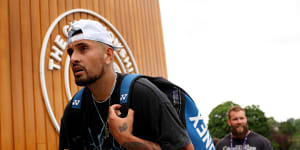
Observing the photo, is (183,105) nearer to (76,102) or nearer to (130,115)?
(130,115)

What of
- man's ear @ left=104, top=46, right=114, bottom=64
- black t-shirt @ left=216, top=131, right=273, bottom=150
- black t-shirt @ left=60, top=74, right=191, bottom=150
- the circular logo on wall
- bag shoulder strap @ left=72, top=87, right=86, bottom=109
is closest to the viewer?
black t-shirt @ left=60, top=74, right=191, bottom=150

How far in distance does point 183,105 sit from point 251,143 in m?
3.50

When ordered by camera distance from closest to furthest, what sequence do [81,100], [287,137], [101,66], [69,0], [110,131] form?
1. [110,131]
2. [101,66]
3. [81,100]
4. [69,0]
5. [287,137]

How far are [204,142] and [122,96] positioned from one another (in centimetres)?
78

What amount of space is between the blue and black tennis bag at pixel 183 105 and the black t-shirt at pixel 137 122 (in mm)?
59

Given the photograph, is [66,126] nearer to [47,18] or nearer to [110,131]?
[110,131]

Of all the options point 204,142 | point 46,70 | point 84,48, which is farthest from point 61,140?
point 46,70

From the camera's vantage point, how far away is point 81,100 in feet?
8.46

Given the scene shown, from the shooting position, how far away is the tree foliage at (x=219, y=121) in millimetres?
34287

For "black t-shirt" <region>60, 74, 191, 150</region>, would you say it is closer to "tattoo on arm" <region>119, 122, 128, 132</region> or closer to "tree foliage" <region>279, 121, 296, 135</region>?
"tattoo on arm" <region>119, 122, 128, 132</region>

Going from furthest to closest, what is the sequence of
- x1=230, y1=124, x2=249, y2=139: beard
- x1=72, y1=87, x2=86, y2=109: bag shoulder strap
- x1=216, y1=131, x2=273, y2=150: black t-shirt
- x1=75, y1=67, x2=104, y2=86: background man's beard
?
x1=230, y1=124, x2=249, y2=139: beard < x1=216, y1=131, x2=273, y2=150: black t-shirt < x1=72, y1=87, x2=86, y2=109: bag shoulder strap < x1=75, y1=67, x2=104, y2=86: background man's beard

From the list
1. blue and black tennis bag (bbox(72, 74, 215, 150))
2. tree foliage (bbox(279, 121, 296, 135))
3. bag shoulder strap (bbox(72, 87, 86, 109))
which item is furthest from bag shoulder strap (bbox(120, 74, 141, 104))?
tree foliage (bbox(279, 121, 296, 135))

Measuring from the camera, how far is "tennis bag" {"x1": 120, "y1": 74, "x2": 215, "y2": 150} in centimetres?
237

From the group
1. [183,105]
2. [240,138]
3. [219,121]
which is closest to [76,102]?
[183,105]
